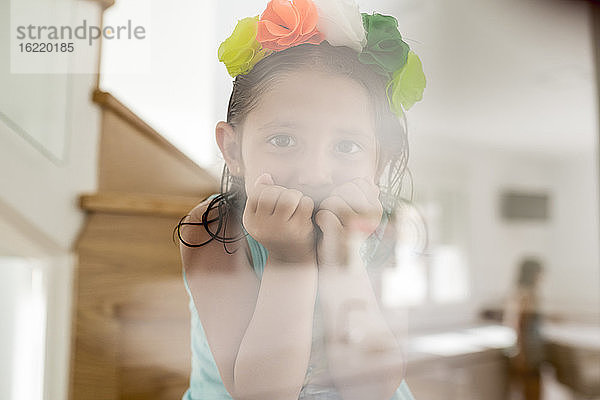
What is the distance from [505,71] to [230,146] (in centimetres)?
51

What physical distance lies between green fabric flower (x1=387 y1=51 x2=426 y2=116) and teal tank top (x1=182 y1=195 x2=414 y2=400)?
0.23 meters

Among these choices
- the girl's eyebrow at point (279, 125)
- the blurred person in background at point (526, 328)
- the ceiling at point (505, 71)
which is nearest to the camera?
the girl's eyebrow at point (279, 125)

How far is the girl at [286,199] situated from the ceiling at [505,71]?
0.08 metres

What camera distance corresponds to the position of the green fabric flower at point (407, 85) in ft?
1.73

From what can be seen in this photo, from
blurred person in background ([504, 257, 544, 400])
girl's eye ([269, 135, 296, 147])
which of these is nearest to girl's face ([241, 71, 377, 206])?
girl's eye ([269, 135, 296, 147])

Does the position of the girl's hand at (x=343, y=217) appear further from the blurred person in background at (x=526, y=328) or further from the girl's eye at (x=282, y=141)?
the blurred person in background at (x=526, y=328)

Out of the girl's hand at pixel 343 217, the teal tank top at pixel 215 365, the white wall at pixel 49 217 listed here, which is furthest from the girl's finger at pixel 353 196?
the white wall at pixel 49 217

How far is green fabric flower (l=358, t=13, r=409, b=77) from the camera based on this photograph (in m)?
0.50

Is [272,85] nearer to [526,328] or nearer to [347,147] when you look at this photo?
[347,147]

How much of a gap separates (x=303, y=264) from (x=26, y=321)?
311mm

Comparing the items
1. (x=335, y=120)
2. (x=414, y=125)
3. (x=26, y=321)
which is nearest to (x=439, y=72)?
(x=414, y=125)

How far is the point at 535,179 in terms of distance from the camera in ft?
2.44

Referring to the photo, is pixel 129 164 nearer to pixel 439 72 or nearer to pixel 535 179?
pixel 439 72

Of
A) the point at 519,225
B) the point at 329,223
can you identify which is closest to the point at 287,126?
the point at 329,223
